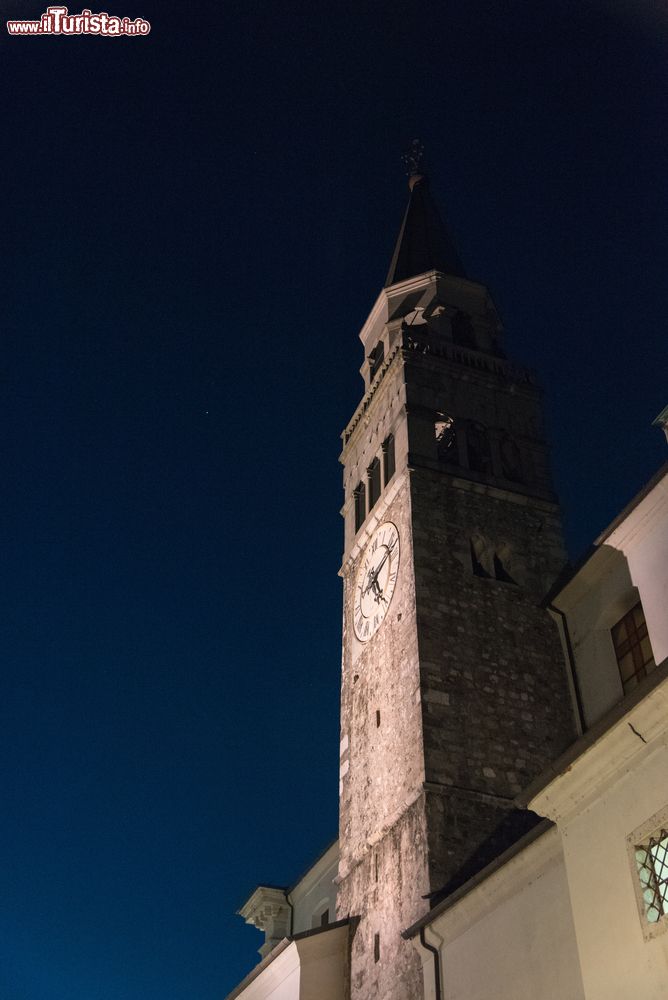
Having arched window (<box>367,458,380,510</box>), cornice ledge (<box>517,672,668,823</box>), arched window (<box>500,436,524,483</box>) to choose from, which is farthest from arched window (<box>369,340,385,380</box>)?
cornice ledge (<box>517,672,668,823</box>)

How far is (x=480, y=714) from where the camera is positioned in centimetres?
1684

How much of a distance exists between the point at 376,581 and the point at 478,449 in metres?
3.68

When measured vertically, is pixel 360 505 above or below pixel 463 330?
below

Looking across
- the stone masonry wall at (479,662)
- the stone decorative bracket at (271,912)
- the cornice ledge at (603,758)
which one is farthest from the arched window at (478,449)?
the stone decorative bracket at (271,912)

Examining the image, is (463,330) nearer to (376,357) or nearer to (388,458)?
(376,357)

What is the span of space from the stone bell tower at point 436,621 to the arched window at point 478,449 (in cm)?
3

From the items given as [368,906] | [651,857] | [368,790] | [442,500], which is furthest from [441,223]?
[651,857]

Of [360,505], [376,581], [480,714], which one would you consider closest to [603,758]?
[480,714]

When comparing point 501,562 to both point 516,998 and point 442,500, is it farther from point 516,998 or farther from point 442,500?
point 516,998

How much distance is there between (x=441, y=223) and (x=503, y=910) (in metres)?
23.4

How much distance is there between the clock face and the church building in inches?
2.4

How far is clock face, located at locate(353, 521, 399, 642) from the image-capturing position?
1942 centimetres

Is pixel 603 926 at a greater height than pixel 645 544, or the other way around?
pixel 645 544

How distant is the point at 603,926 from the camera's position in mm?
8664
